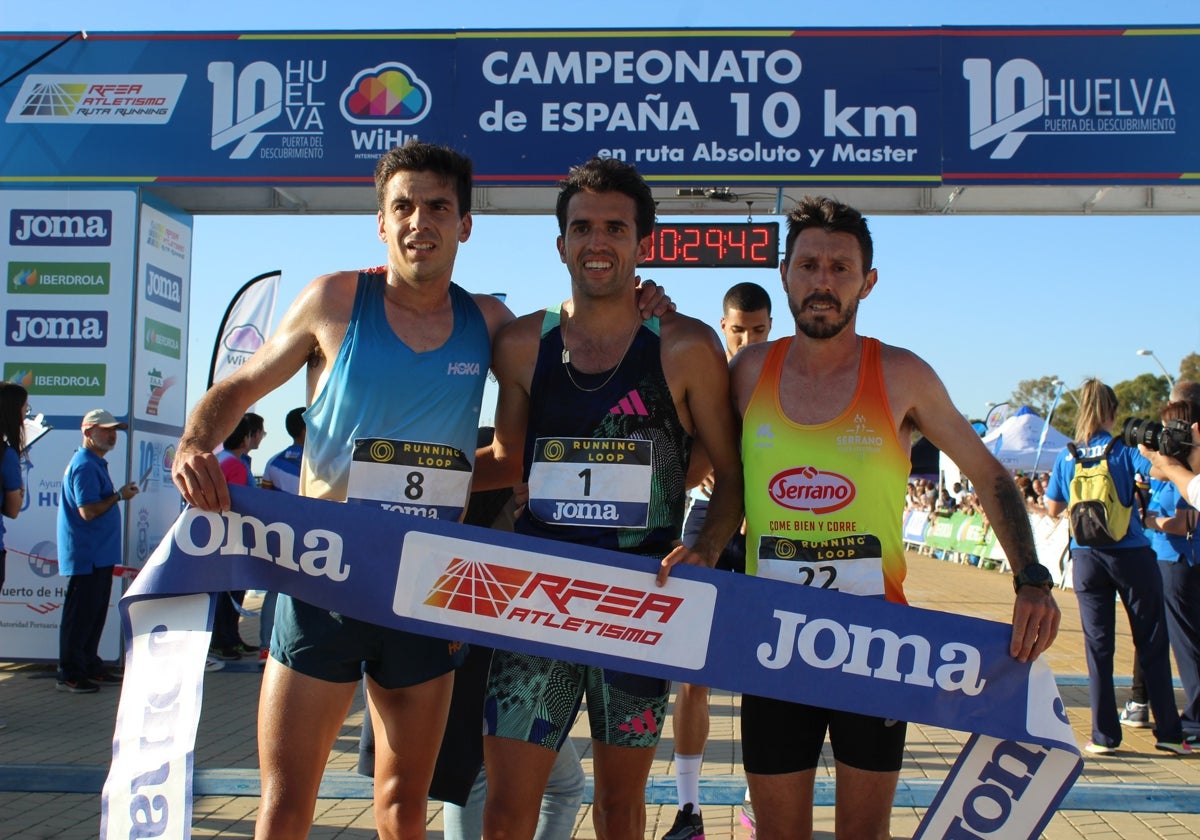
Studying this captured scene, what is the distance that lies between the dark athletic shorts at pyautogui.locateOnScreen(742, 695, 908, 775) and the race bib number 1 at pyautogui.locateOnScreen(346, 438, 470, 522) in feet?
3.77

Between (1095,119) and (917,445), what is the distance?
483 centimetres

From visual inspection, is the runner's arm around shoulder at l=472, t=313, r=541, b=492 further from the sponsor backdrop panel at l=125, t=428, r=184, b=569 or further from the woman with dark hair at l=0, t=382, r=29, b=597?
the sponsor backdrop panel at l=125, t=428, r=184, b=569

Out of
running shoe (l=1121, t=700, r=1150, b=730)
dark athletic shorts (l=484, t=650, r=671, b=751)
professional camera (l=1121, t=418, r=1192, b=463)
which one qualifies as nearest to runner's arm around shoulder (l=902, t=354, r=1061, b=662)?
dark athletic shorts (l=484, t=650, r=671, b=751)

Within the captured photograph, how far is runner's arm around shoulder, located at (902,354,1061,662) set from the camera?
297 centimetres

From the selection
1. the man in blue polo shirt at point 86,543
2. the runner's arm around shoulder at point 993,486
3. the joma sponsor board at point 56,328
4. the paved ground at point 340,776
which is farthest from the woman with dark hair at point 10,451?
the runner's arm around shoulder at point 993,486

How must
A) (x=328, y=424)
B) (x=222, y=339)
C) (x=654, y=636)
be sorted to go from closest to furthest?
(x=654, y=636) < (x=328, y=424) < (x=222, y=339)

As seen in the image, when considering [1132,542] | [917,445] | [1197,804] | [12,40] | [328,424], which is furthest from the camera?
[12,40]

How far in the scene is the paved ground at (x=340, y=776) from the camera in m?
4.78

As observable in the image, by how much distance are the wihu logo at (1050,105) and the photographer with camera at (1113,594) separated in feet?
7.52

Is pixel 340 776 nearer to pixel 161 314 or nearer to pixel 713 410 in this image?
pixel 713 410

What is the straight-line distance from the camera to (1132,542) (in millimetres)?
6371

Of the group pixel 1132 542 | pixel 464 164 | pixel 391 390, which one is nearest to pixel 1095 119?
pixel 1132 542

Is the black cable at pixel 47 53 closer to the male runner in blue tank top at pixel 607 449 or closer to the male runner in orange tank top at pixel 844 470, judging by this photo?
the male runner in blue tank top at pixel 607 449

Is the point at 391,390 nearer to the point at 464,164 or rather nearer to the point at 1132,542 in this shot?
the point at 464,164
